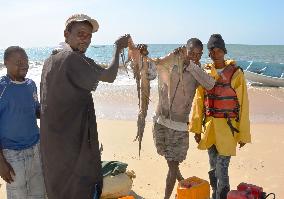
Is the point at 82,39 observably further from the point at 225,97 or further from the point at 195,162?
the point at 195,162

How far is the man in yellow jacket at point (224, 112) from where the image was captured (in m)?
5.19

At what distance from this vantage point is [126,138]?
34.0 ft

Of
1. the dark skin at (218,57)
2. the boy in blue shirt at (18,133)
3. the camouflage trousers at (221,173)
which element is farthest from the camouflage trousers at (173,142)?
the boy in blue shirt at (18,133)

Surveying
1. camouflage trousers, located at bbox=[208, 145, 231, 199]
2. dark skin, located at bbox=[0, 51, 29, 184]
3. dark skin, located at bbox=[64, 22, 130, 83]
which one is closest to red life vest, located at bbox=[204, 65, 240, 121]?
camouflage trousers, located at bbox=[208, 145, 231, 199]

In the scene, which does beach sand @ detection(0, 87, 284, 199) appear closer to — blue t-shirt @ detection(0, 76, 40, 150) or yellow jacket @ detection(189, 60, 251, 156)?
yellow jacket @ detection(189, 60, 251, 156)

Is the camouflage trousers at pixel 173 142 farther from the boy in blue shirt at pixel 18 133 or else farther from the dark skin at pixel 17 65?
the dark skin at pixel 17 65

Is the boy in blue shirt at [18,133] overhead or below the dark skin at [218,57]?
below

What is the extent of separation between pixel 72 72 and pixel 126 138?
7369mm

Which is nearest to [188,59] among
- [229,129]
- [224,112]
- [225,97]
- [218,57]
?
[218,57]

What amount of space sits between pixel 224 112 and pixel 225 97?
19 centimetres

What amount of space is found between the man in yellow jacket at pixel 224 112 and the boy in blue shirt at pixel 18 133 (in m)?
2.19

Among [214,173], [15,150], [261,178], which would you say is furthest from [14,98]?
[261,178]

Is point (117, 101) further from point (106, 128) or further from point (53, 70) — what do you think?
point (53, 70)

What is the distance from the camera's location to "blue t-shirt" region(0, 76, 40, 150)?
13.4 ft
